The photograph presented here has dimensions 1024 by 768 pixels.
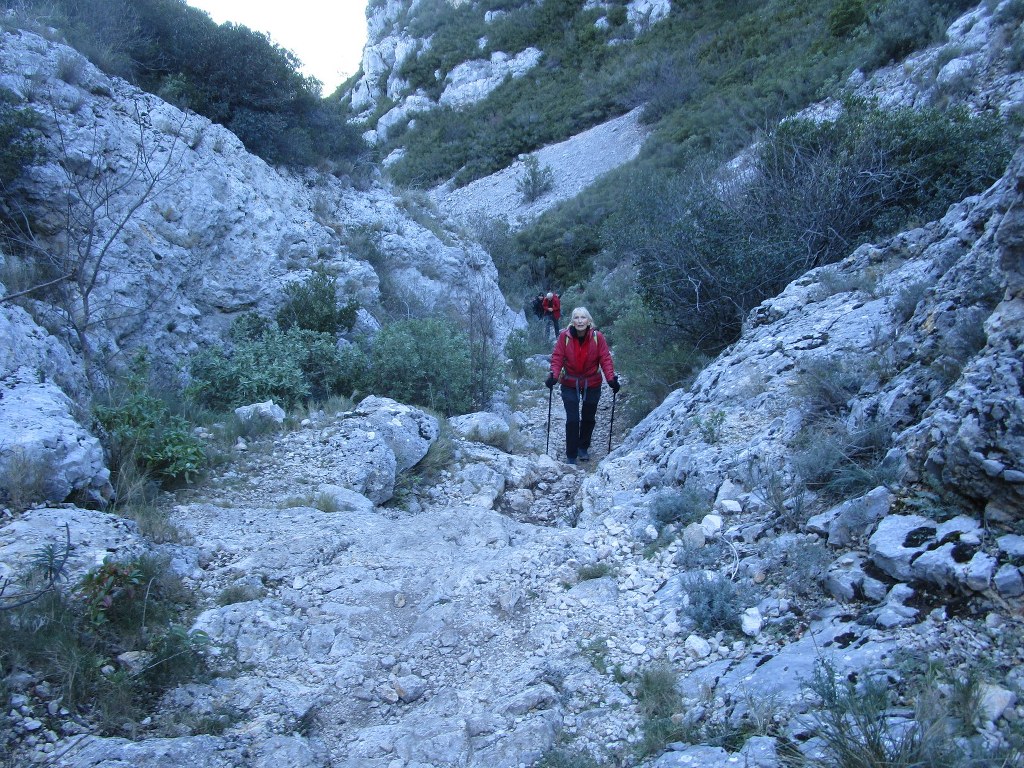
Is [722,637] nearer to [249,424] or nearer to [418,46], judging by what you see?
[249,424]

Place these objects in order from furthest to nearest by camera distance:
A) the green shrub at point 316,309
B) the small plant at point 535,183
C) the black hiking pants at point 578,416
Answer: the small plant at point 535,183
the green shrub at point 316,309
the black hiking pants at point 578,416

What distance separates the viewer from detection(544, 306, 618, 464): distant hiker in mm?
7164

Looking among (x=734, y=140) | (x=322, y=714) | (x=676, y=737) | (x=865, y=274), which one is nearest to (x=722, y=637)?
(x=676, y=737)

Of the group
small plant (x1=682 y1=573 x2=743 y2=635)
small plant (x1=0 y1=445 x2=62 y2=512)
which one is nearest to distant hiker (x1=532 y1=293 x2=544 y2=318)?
small plant (x1=0 y1=445 x2=62 y2=512)

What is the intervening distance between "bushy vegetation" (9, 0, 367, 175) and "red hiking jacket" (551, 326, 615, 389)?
8074mm

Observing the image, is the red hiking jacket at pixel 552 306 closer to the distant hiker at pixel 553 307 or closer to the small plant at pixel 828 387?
the distant hiker at pixel 553 307

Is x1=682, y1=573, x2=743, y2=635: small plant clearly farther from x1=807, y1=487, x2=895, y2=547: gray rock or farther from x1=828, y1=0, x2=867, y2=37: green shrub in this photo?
x1=828, y1=0, x2=867, y2=37: green shrub

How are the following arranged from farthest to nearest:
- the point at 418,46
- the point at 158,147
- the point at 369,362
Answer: the point at 418,46 < the point at 158,147 < the point at 369,362

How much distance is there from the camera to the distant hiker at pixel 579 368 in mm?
7164

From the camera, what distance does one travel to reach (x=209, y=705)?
10.0 ft

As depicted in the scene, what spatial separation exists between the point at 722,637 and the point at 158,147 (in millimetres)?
10287

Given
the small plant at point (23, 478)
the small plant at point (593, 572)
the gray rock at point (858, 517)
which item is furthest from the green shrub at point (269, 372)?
the gray rock at point (858, 517)

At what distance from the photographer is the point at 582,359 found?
7.20 meters

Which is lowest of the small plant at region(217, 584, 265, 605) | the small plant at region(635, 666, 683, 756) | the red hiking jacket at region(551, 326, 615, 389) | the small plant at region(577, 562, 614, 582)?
Result: the small plant at region(635, 666, 683, 756)
